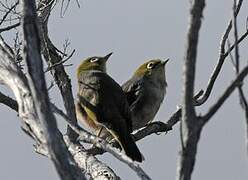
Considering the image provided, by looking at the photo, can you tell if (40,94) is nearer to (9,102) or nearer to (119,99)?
(9,102)

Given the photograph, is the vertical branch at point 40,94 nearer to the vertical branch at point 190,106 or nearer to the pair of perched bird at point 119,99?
the vertical branch at point 190,106

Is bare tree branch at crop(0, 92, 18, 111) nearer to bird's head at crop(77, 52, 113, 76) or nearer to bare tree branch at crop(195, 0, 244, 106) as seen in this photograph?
bare tree branch at crop(195, 0, 244, 106)

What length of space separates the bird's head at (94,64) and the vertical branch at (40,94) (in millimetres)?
6275

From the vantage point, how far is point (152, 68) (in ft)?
28.8

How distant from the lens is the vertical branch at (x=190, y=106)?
6.81 ft

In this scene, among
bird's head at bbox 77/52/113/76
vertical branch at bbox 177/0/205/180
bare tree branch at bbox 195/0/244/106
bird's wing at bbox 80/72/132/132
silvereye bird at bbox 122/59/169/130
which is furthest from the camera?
bird's head at bbox 77/52/113/76

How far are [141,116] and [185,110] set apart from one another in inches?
236

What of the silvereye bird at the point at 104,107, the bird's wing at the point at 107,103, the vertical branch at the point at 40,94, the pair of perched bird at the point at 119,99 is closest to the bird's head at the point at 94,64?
the pair of perched bird at the point at 119,99

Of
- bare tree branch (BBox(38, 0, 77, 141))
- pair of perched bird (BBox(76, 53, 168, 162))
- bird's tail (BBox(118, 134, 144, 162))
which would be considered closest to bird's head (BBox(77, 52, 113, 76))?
pair of perched bird (BBox(76, 53, 168, 162))

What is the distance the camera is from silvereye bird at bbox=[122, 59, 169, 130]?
8.09 metres

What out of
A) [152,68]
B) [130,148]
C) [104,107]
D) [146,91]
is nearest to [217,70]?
[130,148]

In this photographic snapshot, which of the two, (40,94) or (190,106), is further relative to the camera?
(40,94)

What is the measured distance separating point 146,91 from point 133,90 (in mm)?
155

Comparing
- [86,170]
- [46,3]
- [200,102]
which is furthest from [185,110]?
[46,3]
